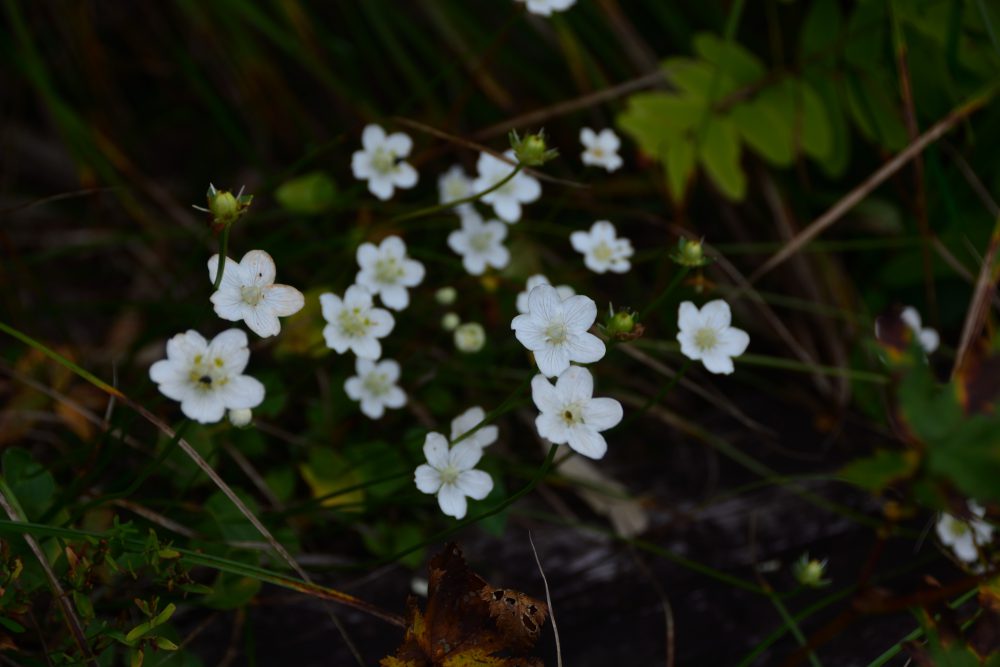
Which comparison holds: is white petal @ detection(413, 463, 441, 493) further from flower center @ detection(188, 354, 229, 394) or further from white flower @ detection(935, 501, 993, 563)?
white flower @ detection(935, 501, 993, 563)

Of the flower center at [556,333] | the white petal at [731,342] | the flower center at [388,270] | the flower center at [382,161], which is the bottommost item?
the white petal at [731,342]

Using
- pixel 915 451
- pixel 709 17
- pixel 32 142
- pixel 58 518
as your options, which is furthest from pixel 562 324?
pixel 32 142

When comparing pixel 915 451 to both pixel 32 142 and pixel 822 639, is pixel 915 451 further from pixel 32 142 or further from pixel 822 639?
pixel 32 142

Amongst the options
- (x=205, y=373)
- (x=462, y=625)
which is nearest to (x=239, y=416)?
(x=205, y=373)

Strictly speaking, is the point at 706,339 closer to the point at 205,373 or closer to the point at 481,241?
the point at 481,241

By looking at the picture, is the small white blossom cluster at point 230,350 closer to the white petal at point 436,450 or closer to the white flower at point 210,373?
the white flower at point 210,373

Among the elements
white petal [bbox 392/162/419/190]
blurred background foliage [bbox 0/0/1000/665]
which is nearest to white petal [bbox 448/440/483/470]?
blurred background foliage [bbox 0/0/1000/665]

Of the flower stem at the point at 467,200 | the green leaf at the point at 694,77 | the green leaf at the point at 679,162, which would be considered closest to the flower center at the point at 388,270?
the flower stem at the point at 467,200
